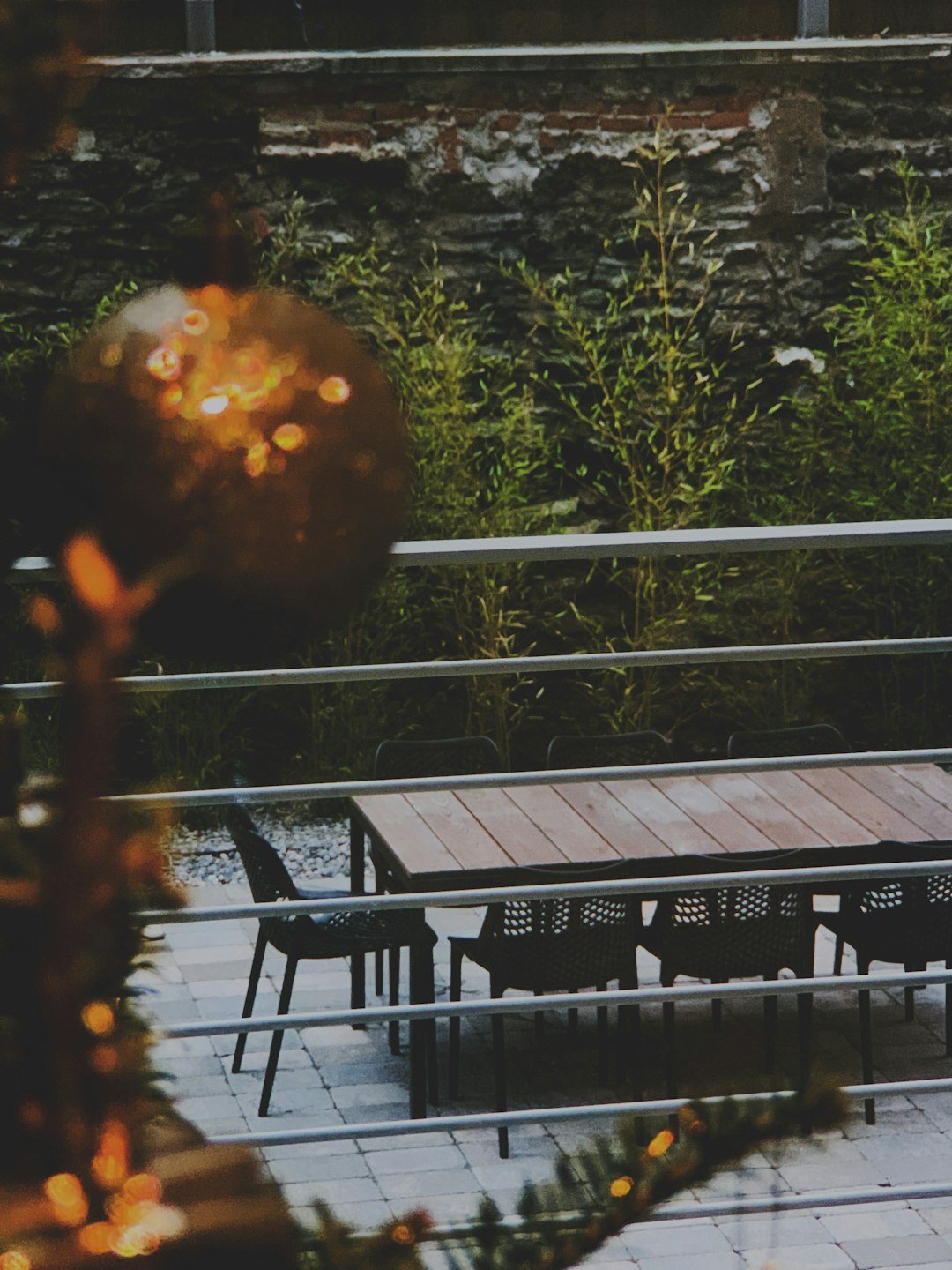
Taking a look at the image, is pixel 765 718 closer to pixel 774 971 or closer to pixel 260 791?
pixel 774 971

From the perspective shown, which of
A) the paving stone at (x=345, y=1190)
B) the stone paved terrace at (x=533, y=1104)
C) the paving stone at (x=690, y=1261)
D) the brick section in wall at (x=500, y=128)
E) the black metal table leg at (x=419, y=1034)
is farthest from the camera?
the brick section in wall at (x=500, y=128)

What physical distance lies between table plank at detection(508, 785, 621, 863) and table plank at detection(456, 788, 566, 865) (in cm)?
2

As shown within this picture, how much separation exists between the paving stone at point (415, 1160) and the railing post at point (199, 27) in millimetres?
3868

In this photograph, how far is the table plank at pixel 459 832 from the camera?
372cm

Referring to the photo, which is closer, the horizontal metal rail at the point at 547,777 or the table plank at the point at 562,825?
the horizontal metal rail at the point at 547,777

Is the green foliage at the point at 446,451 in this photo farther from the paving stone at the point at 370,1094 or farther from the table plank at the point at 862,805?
the paving stone at the point at 370,1094

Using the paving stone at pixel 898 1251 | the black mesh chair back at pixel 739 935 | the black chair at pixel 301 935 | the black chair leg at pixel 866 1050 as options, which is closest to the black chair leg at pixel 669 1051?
the black mesh chair back at pixel 739 935

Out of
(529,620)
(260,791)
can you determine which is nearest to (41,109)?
(260,791)

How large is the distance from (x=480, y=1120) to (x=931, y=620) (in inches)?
176

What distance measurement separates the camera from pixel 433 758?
173 inches

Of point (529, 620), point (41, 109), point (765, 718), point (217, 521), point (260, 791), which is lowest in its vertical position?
point (765, 718)

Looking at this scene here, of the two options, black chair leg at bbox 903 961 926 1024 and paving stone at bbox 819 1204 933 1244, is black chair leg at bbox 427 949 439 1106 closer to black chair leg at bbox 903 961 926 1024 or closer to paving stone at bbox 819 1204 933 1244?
paving stone at bbox 819 1204 933 1244

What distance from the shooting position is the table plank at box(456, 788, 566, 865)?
3754 mm

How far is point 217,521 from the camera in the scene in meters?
0.70
